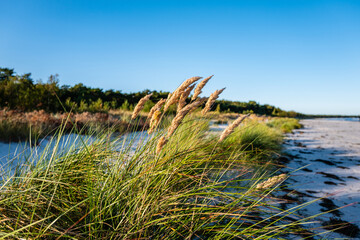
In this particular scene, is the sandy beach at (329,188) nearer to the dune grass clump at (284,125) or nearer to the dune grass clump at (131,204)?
the dune grass clump at (131,204)

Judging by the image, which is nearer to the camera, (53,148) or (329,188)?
(53,148)

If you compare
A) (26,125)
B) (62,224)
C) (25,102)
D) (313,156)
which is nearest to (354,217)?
(62,224)

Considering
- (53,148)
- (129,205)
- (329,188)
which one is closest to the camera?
(129,205)

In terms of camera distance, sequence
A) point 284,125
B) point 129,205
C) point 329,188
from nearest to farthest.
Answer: point 129,205
point 329,188
point 284,125

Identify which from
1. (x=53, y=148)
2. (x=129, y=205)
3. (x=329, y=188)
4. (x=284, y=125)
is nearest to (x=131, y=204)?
(x=129, y=205)

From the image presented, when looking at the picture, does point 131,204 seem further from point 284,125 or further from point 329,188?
point 284,125

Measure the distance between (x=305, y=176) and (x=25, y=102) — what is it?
927 cm

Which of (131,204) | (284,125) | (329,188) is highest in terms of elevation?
(284,125)

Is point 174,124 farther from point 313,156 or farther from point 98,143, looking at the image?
point 313,156

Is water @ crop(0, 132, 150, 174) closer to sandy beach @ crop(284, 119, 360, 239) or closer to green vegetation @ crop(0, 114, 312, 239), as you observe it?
green vegetation @ crop(0, 114, 312, 239)

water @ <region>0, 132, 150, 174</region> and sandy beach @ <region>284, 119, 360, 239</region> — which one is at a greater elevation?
water @ <region>0, 132, 150, 174</region>

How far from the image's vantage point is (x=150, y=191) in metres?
1.25

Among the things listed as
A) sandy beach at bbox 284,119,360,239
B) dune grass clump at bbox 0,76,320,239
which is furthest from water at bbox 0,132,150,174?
sandy beach at bbox 284,119,360,239

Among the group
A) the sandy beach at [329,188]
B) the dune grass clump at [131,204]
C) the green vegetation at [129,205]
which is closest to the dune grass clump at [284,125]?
the sandy beach at [329,188]
